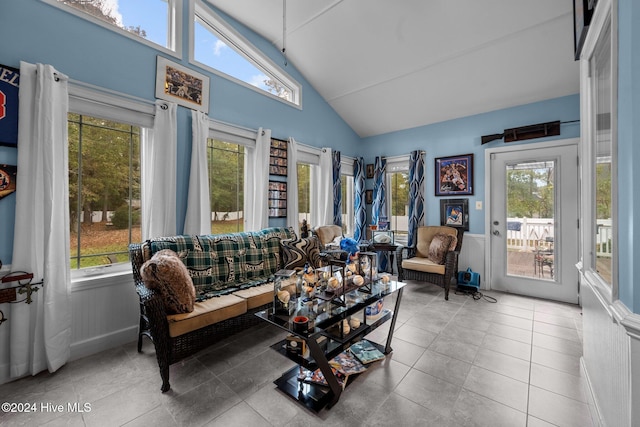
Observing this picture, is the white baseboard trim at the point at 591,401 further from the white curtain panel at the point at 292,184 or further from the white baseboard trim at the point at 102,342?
the white baseboard trim at the point at 102,342

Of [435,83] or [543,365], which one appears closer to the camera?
[543,365]

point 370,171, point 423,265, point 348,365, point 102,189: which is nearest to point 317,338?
point 348,365

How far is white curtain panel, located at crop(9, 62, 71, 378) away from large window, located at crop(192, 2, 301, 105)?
146 centimetres

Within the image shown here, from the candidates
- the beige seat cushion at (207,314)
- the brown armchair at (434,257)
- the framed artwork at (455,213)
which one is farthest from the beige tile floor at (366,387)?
the framed artwork at (455,213)

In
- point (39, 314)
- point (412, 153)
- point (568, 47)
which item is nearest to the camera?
point (39, 314)

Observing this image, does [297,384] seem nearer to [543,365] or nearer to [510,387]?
[510,387]

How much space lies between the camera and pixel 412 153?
4.67m

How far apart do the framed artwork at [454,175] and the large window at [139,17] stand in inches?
158

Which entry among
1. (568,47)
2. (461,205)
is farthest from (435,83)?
(461,205)

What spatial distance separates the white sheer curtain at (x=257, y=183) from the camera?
351 centimetres

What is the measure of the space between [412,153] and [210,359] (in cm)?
419

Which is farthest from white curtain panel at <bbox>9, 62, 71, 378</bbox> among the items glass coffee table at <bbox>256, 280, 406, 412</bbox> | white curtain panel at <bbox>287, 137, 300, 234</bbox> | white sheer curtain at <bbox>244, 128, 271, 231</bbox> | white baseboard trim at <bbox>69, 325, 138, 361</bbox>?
white curtain panel at <bbox>287, 137, 300, 234</bbox>

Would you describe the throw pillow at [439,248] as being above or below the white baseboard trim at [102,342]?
above

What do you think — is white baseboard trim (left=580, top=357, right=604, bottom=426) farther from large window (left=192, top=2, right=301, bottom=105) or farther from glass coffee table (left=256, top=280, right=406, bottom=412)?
large window (left=192, top=2, right=301, bottom=105)
